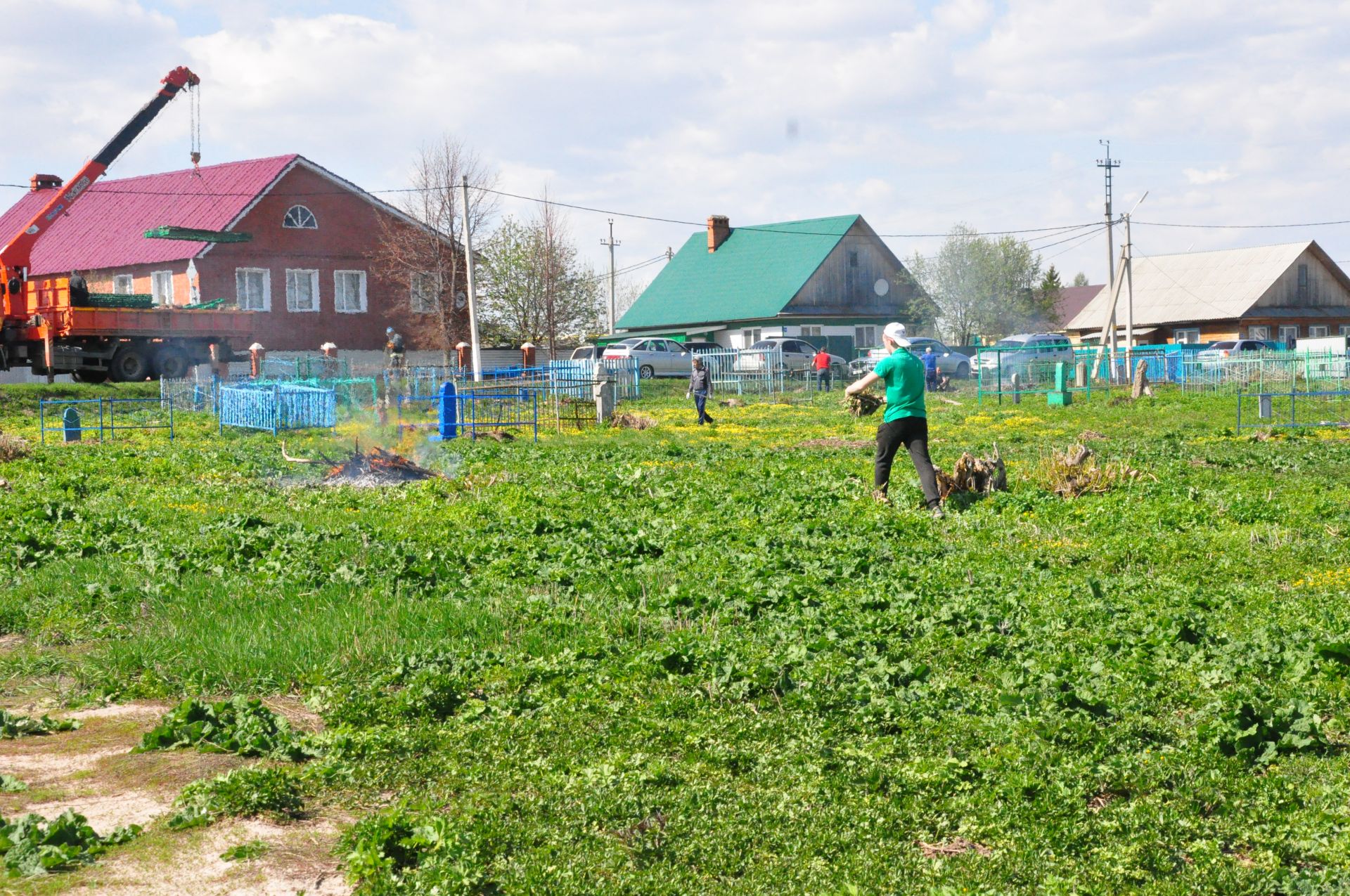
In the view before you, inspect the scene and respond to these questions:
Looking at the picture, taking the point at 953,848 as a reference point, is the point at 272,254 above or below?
above

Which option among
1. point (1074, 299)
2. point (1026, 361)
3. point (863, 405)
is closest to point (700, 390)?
point (863, 405)

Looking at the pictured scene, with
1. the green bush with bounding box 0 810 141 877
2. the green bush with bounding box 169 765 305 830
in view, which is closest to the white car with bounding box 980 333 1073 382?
the green bush with bounding box 169 765 305 830

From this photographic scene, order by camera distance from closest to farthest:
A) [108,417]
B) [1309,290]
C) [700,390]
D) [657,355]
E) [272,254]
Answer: [700,390], [108,417], [272,254], [657,355], [1309,290]

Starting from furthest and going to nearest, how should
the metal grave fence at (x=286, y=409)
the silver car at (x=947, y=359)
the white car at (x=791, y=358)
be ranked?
the silver car at (x=947, y=359)
the white car at (x=791, y=358)
the metal grave fence at (x=286, y=409)

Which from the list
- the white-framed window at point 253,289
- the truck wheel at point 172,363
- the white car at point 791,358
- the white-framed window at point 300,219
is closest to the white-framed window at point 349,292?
the white-framed window at point 300,219

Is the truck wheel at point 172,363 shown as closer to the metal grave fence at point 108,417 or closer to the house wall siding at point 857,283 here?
the metal grave fence at point 108,417

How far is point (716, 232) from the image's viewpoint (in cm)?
6144

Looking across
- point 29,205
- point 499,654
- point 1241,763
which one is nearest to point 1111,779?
point 1241,763

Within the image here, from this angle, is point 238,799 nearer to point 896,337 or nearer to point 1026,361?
point 896,337

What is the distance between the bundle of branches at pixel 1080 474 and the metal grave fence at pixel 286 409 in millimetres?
15589

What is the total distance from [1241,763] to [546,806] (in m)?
2.96

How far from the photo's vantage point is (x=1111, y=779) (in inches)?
202

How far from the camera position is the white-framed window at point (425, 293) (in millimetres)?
48750

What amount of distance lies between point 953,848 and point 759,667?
2140 millimetres
